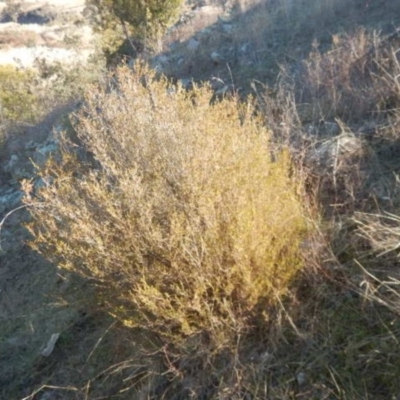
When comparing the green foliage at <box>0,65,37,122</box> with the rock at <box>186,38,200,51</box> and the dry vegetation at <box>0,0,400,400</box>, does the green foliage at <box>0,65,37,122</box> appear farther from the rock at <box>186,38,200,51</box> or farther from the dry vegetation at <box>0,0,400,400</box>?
the dry vegetation at <box>0,0,400,400</box>

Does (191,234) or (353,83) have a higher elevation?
(191,234)

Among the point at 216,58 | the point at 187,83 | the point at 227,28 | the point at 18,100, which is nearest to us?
the point at 187,83

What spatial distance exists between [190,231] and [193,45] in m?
A: 6.62

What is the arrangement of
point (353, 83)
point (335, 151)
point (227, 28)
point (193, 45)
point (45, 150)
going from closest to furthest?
1. point (335, 151)
2. point (353, 83)
3. point (45, 150)
4. point (193, 45)
5. point (227, 28)

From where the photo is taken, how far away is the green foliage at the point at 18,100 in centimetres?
1007

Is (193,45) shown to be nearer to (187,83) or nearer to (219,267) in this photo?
(187,83)

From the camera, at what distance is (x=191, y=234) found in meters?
2.40

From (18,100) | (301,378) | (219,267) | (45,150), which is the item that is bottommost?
(18,100)

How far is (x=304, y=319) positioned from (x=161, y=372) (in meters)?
0.91

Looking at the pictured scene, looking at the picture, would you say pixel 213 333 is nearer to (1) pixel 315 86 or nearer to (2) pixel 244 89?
(1) pixel 315 86

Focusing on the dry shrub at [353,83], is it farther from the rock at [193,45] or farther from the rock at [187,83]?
the rock at [193,45]

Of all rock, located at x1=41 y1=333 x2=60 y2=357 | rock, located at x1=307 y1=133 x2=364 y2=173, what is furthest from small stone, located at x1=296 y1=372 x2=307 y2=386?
rock, located at x1=41 y1=333 x2=60 y2=357

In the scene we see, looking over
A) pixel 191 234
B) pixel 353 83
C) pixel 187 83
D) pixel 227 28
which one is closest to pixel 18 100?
pixel 227 28

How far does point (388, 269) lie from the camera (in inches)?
101
